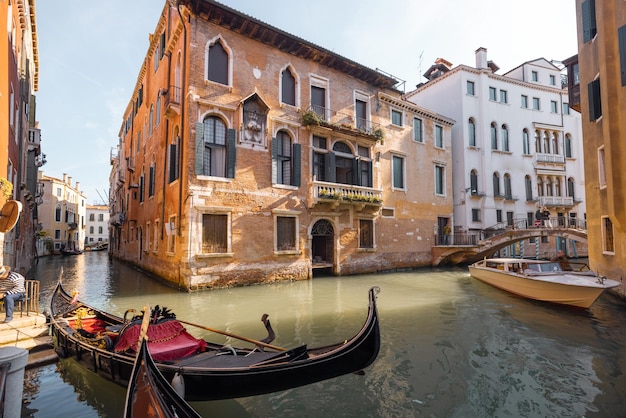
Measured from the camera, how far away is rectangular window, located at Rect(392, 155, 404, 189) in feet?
53.5

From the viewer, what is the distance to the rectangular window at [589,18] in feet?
30.4

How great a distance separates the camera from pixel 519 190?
21172mm

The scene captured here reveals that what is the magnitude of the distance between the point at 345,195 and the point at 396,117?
6030mm

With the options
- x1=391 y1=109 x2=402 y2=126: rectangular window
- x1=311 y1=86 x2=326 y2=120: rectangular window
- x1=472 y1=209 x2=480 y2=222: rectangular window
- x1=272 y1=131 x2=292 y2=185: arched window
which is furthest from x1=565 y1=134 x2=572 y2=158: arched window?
x1=272 y1=131 x2=292 y2=185: arched window

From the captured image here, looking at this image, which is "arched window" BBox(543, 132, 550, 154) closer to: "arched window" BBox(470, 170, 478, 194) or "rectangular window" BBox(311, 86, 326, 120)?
"arched window" BBox(470, 170, 478, 194)

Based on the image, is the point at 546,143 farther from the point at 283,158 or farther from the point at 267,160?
the point at 267,160

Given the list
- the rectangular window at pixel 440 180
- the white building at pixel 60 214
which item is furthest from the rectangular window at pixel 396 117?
the white building at pixel 60 214

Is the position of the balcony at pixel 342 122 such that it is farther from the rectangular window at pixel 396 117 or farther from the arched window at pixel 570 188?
the arched window at pixel 570 188

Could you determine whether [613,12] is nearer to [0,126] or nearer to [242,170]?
[242,170]

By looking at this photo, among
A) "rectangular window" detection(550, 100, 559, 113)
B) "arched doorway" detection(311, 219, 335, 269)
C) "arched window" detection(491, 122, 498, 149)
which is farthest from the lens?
"rectangular window" detection(550, 100, 559, 113)

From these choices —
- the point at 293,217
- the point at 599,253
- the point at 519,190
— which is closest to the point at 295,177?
the point at 293,217

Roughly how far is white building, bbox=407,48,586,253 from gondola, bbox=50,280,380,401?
16962mm

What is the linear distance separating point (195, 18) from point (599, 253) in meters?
14.4

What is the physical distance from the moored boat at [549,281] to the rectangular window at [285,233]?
6963 mm
